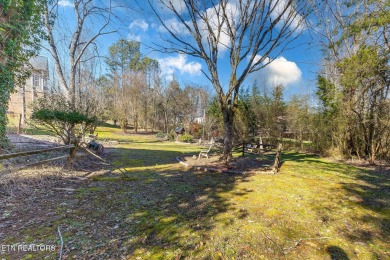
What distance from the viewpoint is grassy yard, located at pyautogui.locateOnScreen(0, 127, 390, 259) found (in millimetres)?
2297

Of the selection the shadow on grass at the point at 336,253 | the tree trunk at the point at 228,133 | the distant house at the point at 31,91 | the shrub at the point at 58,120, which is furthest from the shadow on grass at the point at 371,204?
the distant house at the point at 31,91

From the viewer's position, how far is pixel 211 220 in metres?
2.98

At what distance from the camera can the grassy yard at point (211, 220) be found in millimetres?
2297

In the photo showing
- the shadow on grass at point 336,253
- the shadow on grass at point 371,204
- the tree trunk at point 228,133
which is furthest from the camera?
the tree trunk at point 228,133

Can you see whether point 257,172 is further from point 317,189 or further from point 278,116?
point 278,116

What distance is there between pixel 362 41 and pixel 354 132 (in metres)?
4.16

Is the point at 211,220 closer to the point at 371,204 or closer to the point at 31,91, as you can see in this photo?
the point at 371,204

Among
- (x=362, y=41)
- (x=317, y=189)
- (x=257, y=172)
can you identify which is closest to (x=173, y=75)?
(x=362, y=41)

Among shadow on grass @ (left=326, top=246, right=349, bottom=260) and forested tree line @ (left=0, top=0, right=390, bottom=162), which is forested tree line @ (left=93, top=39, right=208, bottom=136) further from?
shadow on grass @ (left=326, top=246, right=349, bottom=260)

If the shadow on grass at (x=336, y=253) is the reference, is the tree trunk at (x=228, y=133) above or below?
above

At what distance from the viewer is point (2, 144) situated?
188 inches

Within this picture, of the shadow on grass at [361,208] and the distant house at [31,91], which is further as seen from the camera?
the distant house at [31,91]

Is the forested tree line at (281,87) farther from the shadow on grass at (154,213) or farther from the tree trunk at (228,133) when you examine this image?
the shadow on grass at (154,213)

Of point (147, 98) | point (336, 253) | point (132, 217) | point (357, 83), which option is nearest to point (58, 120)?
point (132, 217)
